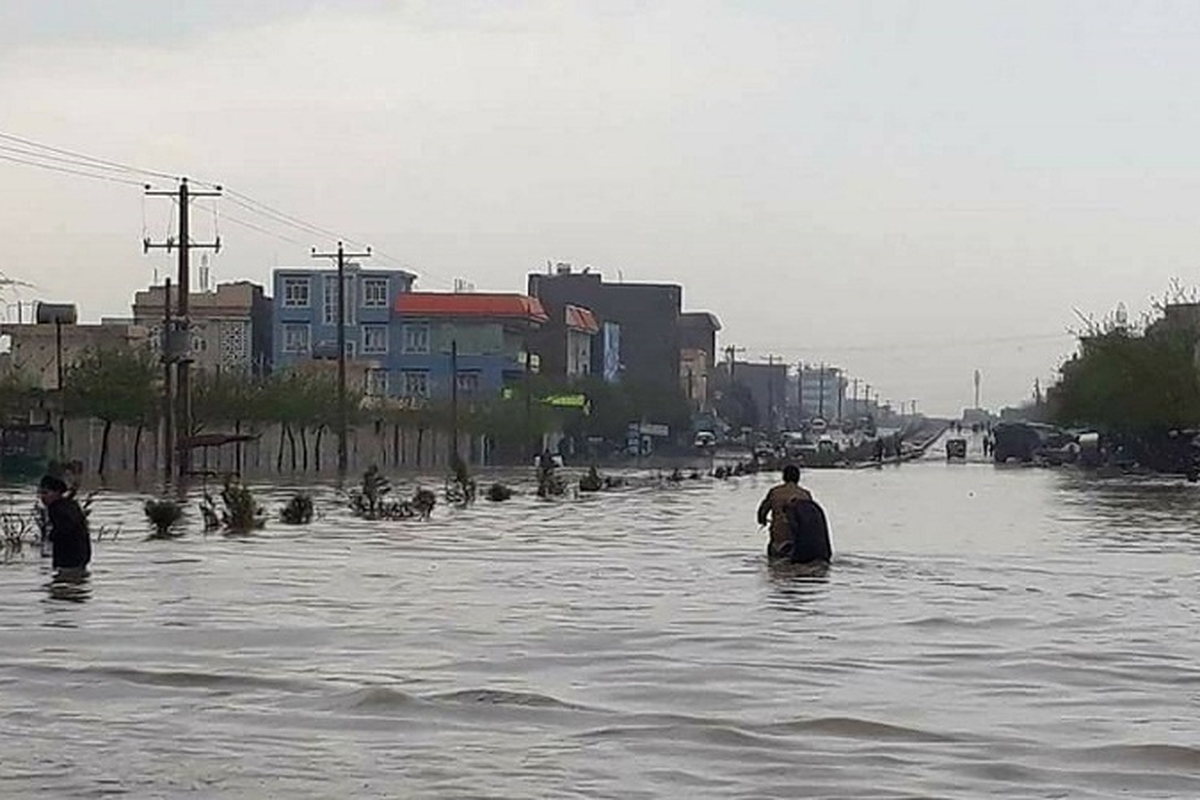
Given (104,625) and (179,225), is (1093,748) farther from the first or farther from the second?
(179,225)

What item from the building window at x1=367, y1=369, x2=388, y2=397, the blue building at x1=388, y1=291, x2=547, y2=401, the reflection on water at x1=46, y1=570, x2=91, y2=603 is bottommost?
the reflection on water at x1=46, y1=570, x2=91, y2=603

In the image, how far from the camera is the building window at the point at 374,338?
130 meters

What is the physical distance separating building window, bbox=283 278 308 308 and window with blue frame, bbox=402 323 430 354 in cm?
653

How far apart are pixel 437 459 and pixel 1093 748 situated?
93.8 meters

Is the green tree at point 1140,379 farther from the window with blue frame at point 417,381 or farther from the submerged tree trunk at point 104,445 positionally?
the window with blue frame at point 417,381

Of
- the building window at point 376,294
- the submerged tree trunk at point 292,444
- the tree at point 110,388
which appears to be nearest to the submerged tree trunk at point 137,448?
the tree at point 110,388

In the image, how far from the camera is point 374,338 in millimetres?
130375

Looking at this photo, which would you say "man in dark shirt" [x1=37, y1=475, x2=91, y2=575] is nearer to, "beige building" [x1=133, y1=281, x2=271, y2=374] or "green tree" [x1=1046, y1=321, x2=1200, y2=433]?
"green tree" [x1=1046, y1=321, x2=1200, y2=433]

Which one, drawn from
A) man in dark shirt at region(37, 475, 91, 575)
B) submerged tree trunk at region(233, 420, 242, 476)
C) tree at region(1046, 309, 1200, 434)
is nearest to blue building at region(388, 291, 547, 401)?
tree at region(1046, 309, 1200, 434)

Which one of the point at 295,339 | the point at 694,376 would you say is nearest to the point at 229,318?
the point at 295,339

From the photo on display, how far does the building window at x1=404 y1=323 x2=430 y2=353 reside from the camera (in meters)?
130

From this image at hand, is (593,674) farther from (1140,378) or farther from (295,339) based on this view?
(295,339)

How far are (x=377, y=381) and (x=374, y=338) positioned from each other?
5548mm

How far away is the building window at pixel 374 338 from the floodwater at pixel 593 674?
98.2 meters
